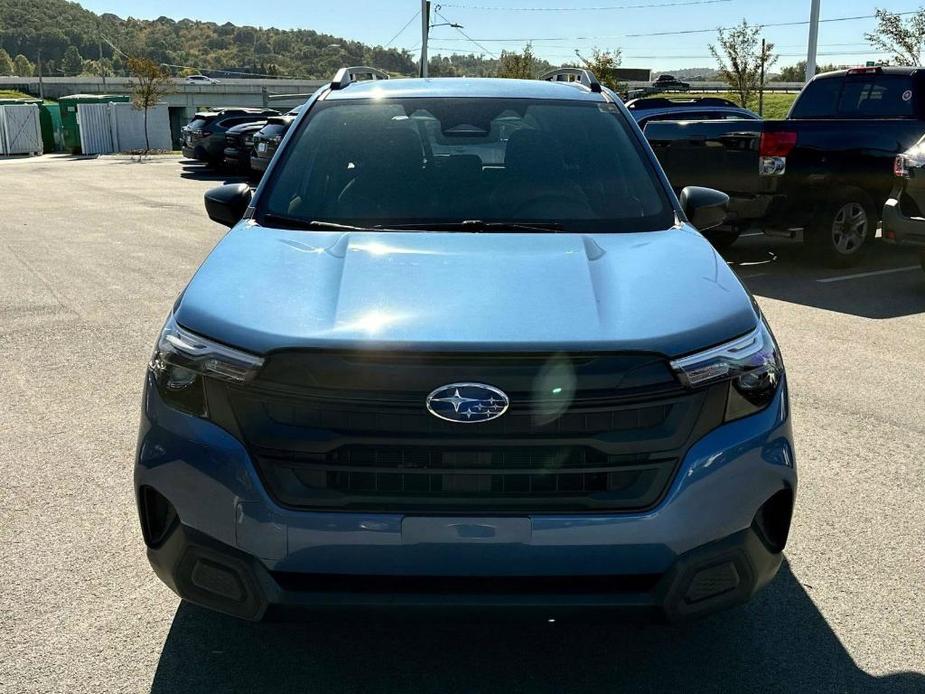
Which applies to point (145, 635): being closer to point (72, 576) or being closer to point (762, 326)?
point (72, 576)

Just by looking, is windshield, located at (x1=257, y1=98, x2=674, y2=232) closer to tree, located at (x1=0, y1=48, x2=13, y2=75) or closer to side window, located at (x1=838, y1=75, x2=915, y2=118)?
side window, located at (x1=838, y1=75, x2=915, y2=118)

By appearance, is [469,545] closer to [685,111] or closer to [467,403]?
[467,403]

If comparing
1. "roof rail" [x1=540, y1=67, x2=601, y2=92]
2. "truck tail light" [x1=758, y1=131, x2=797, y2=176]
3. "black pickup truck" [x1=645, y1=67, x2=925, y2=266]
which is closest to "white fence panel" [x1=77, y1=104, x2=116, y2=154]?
"black pickup truck" [x1=645, y1=67, x2=925, y2=266]

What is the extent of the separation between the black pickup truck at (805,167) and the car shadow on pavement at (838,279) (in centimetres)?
39

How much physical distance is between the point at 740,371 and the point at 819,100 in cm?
1042

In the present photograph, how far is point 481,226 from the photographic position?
3865 millimetres

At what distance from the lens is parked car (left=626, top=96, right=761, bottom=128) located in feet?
50.3

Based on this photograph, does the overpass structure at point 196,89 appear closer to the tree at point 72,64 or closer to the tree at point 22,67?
the tree at point 22,67

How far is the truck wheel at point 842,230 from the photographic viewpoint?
35.8 ft

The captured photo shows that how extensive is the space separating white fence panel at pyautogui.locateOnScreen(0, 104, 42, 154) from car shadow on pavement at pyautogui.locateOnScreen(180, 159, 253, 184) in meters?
10.2

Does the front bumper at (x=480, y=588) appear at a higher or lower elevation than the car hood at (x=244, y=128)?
higher

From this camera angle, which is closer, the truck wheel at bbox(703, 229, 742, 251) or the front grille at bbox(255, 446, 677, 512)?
the front grille at bbox(255, 446, 677, 512)

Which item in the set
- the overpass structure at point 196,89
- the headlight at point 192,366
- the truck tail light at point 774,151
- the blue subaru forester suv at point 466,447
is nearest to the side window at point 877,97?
the truck tail light at point 774,151

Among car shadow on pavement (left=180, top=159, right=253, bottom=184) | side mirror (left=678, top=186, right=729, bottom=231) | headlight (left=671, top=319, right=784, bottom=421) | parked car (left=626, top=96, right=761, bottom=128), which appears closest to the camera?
headlight (left=671, top=319, right=784, bottom=421)
